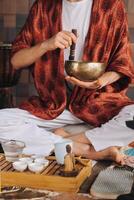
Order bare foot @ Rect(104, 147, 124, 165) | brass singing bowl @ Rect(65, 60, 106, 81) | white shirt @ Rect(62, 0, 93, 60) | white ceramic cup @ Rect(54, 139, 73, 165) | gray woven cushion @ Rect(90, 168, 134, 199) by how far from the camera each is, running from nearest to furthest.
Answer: gray woven cushion @ Rect(90, 168, 134, 199), white ceramic cup @ Rect(54, 139, 73, 165), bare foot @ Rect(104, 147, 124, 165), brass singing bowl @ Rect(65, 60, 106, 81), white shirt @ Rect(62, 0, 93, 60)

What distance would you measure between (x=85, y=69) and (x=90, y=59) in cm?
26

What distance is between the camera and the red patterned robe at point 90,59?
132 inches

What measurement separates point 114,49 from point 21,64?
2.14 feet

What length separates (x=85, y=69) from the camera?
10.2 ft

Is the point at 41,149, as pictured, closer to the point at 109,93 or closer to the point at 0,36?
the point at 109,93

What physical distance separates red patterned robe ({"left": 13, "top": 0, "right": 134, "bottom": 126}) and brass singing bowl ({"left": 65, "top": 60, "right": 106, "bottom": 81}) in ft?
0.61

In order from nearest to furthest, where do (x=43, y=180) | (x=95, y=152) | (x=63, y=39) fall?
(x=43, y=180)
(x=63, y=39)
(x=95, y=152)

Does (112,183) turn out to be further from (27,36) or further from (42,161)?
(27,36)

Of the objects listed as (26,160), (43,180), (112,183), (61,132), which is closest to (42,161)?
(26,160)

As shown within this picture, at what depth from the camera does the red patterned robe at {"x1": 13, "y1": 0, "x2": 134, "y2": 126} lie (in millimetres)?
3342

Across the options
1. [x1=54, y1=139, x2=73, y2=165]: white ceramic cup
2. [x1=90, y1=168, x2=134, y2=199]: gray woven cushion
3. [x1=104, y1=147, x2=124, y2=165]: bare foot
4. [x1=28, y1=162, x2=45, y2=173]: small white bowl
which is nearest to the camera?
[x1=90, y1=168, x2=134, y2=199]: gray woven cushion

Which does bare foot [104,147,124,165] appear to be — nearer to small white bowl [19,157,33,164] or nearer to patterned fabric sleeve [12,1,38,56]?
small white bowl [19,157,33,164]

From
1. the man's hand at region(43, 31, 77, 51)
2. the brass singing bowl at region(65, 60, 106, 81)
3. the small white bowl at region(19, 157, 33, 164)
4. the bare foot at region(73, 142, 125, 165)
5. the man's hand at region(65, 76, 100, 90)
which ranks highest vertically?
the man's hand at region(43, 31, 77, 51)

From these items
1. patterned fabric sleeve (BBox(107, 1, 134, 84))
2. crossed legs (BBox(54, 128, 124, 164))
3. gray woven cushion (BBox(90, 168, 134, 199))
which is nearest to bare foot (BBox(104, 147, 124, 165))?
crossed legs (BBox(54, 128, 124, 164))
